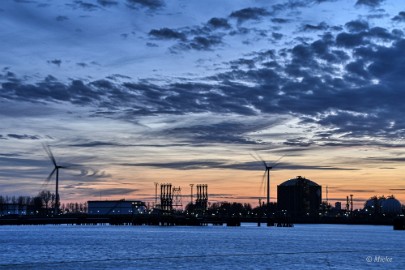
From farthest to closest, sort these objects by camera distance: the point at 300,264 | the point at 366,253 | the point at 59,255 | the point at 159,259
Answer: the point at 366,253 < the point at 59,255 < the point at 159,259 < the point at 300,264

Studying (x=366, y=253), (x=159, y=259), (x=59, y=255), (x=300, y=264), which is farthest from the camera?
(x=366, y=253)

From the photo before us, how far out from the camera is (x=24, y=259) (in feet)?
393

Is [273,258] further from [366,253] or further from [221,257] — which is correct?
[366,253]

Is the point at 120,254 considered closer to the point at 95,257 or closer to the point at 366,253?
the point at 95,257

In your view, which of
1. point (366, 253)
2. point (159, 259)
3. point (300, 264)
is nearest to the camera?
point (300, 264)

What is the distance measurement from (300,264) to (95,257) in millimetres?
38857

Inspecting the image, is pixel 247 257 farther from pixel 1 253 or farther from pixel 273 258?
pixel 1 253

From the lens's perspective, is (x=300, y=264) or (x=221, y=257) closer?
(x=300, y=264)

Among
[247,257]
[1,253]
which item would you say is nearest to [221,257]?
[247,257]

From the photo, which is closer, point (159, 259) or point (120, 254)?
point (159, 259)

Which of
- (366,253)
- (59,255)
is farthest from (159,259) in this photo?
(366,253)

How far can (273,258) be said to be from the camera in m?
129

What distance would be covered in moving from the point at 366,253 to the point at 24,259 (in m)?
71.5

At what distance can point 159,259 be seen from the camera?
124 meters
